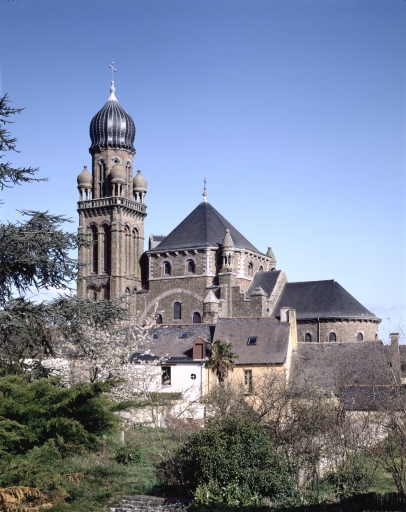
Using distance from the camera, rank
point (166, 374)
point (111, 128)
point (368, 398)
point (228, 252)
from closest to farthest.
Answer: point (368, 398), point (166, 374), point (228, 252), point (111, 128)

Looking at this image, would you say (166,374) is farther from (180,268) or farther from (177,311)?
(180,268)

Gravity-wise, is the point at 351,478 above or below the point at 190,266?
below

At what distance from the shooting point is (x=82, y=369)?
1171 inches

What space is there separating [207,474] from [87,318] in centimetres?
500

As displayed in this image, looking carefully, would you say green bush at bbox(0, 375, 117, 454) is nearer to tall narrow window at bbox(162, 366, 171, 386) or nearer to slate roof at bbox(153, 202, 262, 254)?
tall narrow window at bbox(162, 366, 171, 386)

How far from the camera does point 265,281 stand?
5541cm

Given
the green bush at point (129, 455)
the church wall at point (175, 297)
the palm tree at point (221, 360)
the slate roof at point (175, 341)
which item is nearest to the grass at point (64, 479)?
the green bush at point (129, 455)

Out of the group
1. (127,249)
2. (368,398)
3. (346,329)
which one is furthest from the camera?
(127,249)

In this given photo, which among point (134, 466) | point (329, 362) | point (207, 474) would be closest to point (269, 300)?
point (329, 362)

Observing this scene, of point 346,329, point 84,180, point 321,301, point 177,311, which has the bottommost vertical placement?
point 346,329

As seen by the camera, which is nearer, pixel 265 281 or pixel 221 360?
pixel 221 360

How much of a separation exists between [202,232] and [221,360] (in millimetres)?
21937

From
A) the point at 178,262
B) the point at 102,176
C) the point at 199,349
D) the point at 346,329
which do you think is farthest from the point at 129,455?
the point at 102,176

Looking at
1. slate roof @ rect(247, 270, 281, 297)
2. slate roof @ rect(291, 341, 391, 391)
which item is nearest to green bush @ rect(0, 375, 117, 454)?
slate roof @ rect(291, 341, 391, 391)
